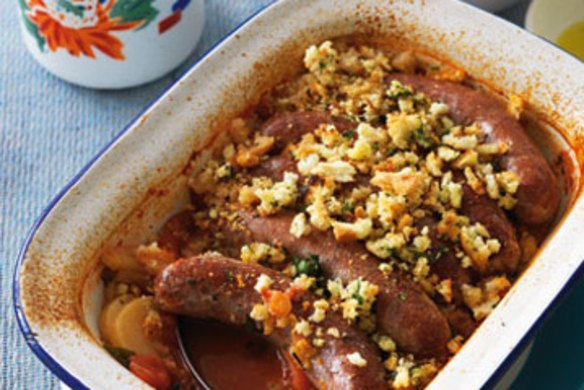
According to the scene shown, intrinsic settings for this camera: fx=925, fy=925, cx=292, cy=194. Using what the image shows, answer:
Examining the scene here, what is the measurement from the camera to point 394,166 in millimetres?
2121

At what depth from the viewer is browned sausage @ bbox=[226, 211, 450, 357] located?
1909mm

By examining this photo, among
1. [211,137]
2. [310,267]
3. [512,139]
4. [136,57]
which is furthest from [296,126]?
[136,57]

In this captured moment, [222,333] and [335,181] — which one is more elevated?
[335,181]

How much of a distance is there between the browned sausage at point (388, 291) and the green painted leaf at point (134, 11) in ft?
Result: 3.04

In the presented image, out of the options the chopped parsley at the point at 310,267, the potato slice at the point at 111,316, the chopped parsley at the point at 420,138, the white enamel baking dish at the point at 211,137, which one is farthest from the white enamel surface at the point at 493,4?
the potato slice at the point at 111,316

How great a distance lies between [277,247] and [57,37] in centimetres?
110

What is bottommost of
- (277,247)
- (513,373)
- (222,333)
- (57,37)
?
(513,373)

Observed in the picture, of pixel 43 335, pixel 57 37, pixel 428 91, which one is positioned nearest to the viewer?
pixel 43 335

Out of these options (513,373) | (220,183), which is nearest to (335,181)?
(220,183)

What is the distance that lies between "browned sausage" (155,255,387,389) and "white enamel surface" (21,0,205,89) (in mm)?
973

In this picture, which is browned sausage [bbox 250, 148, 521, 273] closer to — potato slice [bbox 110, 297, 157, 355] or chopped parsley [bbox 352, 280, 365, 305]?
chopped parsley [bbox 352, 280, 365, 305]

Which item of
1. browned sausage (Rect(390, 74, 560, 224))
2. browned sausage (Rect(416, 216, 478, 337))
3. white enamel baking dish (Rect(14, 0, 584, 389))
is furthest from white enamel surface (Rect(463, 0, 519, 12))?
browned sausage (Rect(416, 216, 478, 337))

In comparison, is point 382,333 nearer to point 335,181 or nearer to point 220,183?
point 335,181

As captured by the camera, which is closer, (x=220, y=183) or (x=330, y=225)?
(x=330, y=225)
